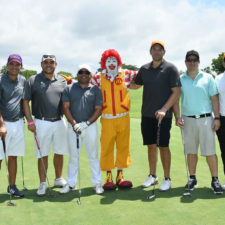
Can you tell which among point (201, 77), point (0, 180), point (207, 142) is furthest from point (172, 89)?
point (0, 180)

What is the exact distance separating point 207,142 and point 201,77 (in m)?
1.01

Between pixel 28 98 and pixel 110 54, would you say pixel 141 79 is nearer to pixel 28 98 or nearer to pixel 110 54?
pixel 110 54

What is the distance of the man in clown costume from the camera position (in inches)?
201

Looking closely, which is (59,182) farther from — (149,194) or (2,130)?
(149,194)

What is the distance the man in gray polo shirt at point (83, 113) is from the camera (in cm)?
488

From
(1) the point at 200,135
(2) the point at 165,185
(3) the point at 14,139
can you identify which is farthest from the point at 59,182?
(1) the point at 200,135

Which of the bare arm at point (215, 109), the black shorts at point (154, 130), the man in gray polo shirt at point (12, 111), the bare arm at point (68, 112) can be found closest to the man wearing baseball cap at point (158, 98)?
the black shorts at point (154, 130)

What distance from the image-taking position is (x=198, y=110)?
4.84 m

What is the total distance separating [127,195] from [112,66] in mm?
2055

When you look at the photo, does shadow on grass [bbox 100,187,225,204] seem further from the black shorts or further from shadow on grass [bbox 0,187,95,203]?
the black shorts

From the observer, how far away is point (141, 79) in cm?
521

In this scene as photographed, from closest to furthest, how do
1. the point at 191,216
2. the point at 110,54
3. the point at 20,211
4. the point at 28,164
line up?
the point at 191,216, the point at 20,211, the point at 110,54, the point at 28,164

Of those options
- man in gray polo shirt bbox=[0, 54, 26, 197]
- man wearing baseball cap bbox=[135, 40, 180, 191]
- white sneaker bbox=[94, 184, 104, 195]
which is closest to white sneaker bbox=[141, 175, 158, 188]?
man wearing baseball cap bbox=[135, 40, 180, 191]

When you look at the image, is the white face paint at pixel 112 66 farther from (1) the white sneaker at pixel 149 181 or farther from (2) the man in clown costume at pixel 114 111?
(1) the white sneaker at pixel 149 181
